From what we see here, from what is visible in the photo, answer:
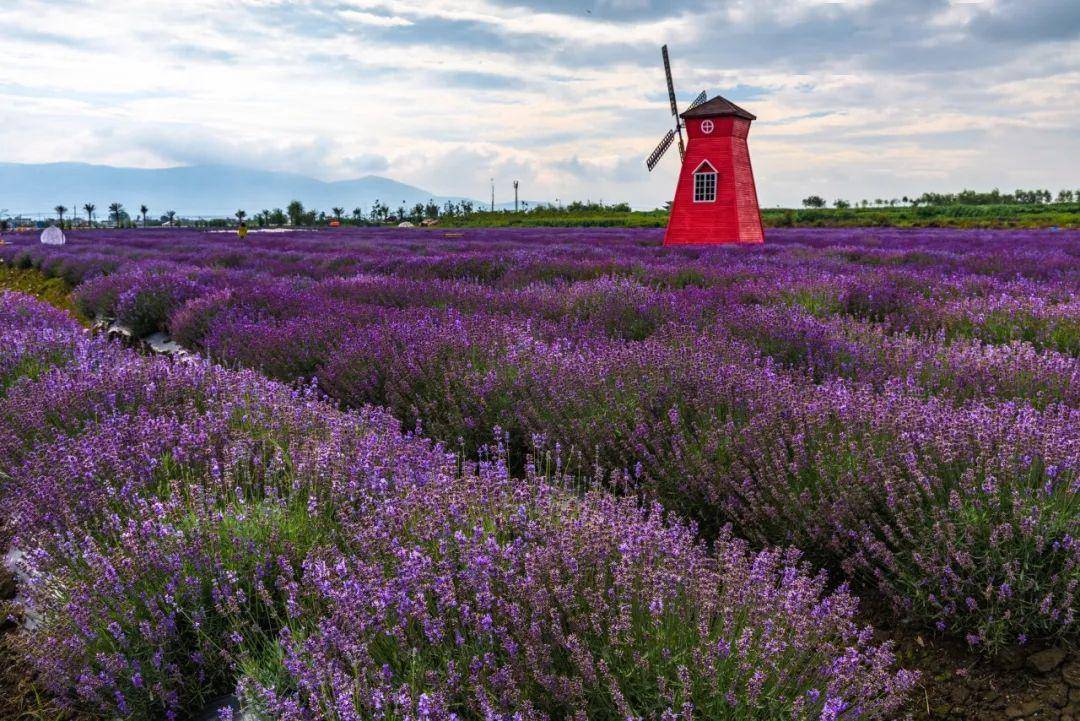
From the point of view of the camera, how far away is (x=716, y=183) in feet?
70.9

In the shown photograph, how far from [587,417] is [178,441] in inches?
80.1

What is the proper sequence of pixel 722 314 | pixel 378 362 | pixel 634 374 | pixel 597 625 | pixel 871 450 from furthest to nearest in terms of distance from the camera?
1. pixel 722 314
2. pixel 378 362
3. pixel 634 374
4. pixel 871 450
5. pixel 597 625

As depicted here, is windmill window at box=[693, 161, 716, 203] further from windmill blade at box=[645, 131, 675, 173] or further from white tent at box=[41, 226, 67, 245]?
white tent at box=[41, 226, 67, 245]

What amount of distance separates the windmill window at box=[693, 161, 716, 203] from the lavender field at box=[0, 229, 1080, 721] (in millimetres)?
16642

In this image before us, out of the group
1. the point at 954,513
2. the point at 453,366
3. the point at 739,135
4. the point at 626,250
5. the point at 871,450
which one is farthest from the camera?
the point at 739,135

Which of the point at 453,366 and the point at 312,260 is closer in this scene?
the point at 453,366

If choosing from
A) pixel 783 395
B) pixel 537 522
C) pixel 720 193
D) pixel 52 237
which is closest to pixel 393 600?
pixel 537 522

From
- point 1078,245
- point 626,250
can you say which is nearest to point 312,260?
point 626,250

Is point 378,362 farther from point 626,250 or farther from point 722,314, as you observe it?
point 626,250

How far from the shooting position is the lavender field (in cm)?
185

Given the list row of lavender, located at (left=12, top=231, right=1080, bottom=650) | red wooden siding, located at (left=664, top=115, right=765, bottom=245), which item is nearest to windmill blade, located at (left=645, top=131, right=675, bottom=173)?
red wooden siding, located at (left=664, top=115, right=765, bottom=245)

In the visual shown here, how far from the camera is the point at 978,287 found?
26.5 feet

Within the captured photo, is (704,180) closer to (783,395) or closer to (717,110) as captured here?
(717,110)

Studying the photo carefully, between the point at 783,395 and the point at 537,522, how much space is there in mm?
1897
